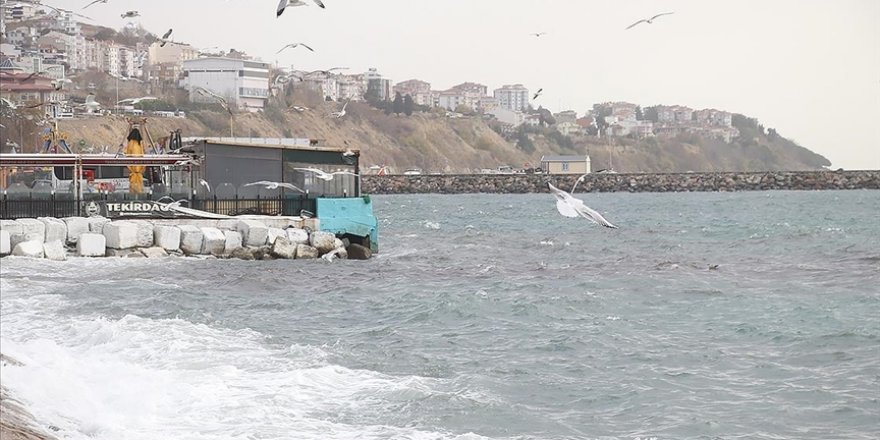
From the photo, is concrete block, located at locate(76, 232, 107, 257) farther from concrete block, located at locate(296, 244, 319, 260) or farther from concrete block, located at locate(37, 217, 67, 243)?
concrete block, located at locate(296, 244, 319, 260)

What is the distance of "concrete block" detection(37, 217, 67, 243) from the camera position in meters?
26.3

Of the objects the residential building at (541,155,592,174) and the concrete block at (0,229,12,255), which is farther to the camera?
the residential building at (541,155,592,174)

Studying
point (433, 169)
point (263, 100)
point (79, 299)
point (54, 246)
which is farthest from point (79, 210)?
point (433, 169)

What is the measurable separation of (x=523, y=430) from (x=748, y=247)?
27.1 m

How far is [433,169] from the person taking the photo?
162625 mm

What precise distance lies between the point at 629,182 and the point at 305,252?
96766 millimetres

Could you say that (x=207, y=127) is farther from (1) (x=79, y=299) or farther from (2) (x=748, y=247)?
(1) (x=79, y=299)

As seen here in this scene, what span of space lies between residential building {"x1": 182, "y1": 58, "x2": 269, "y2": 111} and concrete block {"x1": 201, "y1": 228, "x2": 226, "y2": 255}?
116m

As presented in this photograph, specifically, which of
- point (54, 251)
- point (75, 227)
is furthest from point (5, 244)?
point (75, 227)

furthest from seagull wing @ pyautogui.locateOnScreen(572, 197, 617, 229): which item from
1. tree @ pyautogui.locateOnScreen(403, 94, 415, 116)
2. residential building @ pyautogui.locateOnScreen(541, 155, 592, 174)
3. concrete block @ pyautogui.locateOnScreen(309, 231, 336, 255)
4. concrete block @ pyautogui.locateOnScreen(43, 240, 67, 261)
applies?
tree @ pyautogui.locateOnScreen(403, 94, 415, 116)

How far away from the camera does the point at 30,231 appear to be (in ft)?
85.2

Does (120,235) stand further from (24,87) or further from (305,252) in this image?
(24,87)

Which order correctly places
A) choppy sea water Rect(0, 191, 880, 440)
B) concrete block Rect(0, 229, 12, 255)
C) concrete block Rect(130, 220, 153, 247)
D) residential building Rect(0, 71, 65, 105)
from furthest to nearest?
residential building Rect(0, 71, 65, 105) → concrete block Rect(130, 220, 153, 247) → concrete block Rect(0, 229, 12, 255) → choppy sea water Rect(0, 191, 880, 440)

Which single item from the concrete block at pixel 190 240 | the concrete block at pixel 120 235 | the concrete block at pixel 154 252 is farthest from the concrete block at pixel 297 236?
the concrete block at pixel 120 235
